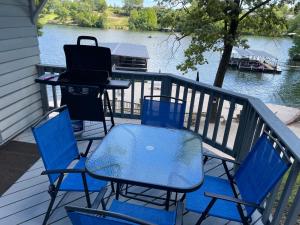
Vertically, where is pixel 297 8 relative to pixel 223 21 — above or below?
above

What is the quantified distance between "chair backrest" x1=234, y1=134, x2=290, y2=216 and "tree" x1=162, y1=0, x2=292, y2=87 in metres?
8.60

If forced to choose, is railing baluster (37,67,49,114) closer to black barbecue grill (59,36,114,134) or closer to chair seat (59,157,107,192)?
black barbecue grill (59,36,114,134)

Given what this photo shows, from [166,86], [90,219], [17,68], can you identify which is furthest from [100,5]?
[90,219]

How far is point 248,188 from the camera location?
1.98m

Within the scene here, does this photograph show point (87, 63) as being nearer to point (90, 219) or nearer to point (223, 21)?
point (90, 219)

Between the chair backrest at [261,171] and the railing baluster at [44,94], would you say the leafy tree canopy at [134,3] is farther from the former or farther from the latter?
the chair backrest at [261,171]

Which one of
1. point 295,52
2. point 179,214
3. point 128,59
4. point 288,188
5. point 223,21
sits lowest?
point 295,52

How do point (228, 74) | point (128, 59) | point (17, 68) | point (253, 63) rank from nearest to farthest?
point (17, 68) < point (128, 59) < point (228, 74) < point (253, 63)

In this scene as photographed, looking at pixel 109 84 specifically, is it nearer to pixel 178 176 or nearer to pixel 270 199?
pixel 178 176

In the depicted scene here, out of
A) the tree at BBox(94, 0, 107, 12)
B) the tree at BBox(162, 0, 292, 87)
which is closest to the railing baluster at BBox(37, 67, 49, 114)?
the tree at BBox(162, 0, 292, 87)

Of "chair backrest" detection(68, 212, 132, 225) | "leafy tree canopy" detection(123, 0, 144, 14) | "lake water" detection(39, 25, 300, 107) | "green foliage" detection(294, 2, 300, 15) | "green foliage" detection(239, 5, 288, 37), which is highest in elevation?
"leafy tree canopy" detection(123, 0, 144, 14)

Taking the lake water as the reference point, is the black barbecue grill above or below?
above

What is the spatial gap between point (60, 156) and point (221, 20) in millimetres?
9625

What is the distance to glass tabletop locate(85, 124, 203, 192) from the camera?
65.8 inches
